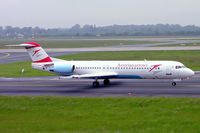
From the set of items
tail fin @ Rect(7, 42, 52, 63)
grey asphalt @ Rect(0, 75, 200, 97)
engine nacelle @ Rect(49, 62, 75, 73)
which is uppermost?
tail fin @ Rect(7, 42, 52, 63)

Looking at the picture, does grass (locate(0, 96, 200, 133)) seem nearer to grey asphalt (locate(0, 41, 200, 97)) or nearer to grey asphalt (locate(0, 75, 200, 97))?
grey asphalt (locate(0, 75, 200, 97))

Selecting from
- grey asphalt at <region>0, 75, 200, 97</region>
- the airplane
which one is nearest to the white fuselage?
the airplane

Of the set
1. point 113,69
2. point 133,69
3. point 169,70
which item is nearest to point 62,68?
point 113,69

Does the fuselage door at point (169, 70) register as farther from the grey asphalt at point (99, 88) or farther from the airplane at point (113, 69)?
the grey asphalt at point (99, 88)

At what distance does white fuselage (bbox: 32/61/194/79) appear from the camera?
37.9 metres

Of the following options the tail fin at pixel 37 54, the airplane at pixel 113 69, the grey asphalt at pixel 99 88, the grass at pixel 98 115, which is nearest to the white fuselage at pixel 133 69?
the airplane at pixel 113 69

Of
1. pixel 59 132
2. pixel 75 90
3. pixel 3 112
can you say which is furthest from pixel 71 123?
pixel 75 90

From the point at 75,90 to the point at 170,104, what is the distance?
12433 mm

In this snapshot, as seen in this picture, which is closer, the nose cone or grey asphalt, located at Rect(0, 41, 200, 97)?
grey asphalt, located at Rect(0, 41, 200, 97)

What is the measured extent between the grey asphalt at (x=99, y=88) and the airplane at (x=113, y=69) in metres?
1.08

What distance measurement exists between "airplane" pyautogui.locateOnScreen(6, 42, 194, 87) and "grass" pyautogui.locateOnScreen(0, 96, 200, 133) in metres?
9.19

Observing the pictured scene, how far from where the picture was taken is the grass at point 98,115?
20.2 m

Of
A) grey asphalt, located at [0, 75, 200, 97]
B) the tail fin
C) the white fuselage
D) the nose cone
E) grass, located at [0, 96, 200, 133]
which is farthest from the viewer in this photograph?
the tail fin

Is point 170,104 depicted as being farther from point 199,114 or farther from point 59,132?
point 59,132
